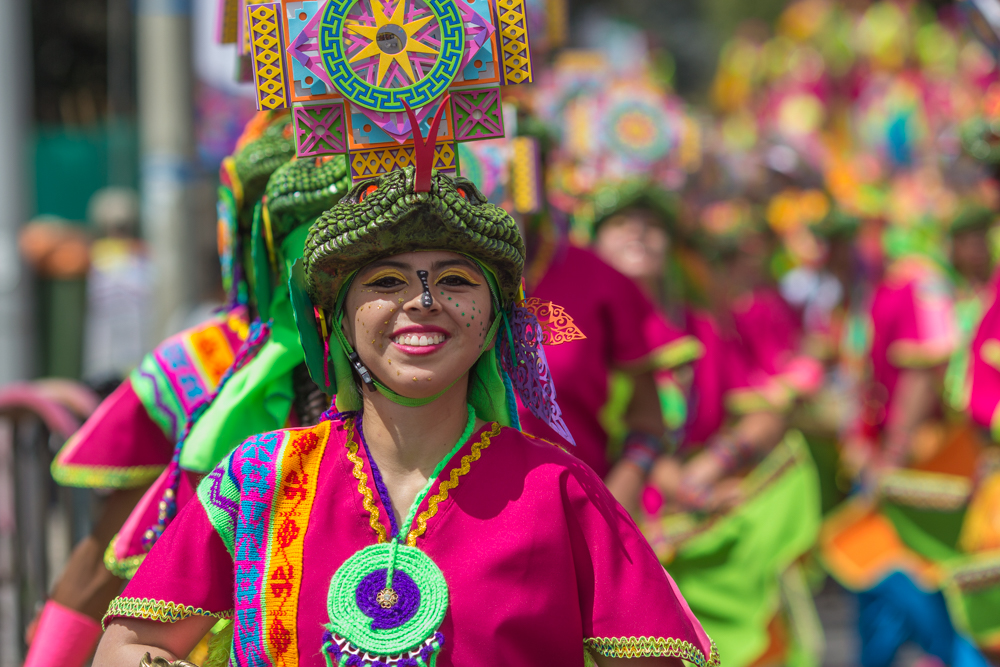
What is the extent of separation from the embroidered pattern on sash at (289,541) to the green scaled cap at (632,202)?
103 inches

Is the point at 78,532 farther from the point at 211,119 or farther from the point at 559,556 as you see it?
the point at 211,119

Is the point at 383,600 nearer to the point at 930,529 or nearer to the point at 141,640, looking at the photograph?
the point at 141,640

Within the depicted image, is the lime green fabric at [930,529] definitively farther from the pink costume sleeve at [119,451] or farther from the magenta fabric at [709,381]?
the pink costume sleeve at [119,451]

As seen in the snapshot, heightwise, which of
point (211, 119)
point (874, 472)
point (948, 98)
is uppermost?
point (948, 98)

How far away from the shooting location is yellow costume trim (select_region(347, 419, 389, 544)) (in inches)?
93.0

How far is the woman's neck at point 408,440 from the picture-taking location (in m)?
2.43

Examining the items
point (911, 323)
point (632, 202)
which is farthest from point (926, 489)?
point (632, 202)

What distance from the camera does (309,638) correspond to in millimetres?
2314

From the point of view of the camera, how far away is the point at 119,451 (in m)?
3.34

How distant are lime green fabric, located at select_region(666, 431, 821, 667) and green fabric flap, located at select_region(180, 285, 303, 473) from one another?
251 cm

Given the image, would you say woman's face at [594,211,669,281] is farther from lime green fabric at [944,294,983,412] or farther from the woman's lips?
the woman's lips

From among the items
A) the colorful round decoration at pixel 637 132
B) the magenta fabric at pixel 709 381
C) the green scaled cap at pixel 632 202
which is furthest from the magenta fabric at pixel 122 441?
the colorful round decoration at pixel 637 132

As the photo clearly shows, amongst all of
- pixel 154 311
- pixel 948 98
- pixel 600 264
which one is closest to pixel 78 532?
pixel 600 264

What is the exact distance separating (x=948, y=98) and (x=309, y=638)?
650 inches
